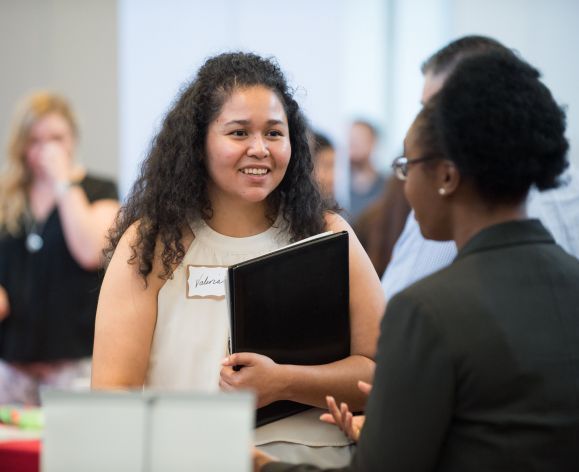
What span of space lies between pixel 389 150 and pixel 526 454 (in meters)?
5.88

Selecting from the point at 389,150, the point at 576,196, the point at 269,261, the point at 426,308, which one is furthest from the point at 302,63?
the point at 426,308

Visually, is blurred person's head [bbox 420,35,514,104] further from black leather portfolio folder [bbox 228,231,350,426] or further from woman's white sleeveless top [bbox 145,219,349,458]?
woman's white sleeveless top [bbox 145,219,349,458]

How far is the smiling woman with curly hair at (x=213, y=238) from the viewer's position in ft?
5.96

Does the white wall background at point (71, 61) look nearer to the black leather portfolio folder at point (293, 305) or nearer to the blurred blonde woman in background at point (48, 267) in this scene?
the blurred blonde woman in background at point (48, 267)

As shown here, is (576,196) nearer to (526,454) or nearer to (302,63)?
(526,454)

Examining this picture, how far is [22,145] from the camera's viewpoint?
370 cm

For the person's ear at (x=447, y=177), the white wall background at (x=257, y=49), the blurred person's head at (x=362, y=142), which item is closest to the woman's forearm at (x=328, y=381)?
the person's ear at (x=447, y=177)

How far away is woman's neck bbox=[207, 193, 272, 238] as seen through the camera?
6.45 ft

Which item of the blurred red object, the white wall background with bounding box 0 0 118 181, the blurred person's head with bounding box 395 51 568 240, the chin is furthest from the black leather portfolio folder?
the white wall background with bounding box 0 0 118 181

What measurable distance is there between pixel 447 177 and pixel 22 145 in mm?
2781

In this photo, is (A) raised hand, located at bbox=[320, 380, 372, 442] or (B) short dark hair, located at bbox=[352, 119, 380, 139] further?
(B) short dark hair, located at bbox=[352, 119, 380, 139]

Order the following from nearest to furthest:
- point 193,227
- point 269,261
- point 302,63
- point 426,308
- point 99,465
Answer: point 99,465
point 426,308
point 269,261
point 193,227
point 302,63

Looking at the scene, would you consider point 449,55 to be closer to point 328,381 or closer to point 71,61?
point 328,381

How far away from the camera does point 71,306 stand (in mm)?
3633
